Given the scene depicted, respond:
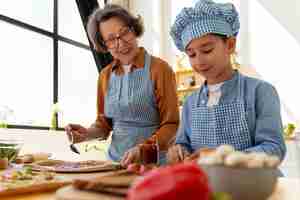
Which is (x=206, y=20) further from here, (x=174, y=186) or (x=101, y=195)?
(x=174, y=186)

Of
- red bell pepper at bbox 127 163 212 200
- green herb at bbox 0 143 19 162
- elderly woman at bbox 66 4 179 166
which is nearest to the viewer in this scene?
red bell pepper at bbox 127 163 212 200

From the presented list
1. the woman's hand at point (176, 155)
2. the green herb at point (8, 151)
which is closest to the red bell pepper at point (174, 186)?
the woman's hand at point (176, 155)

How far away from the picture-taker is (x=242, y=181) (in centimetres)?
45

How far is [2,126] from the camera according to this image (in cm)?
239

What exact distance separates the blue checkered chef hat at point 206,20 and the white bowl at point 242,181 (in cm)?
66

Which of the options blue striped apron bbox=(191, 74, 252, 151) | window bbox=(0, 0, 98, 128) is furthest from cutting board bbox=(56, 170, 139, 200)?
window bbox=(0, 0, 98, 128)

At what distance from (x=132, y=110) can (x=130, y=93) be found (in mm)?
68

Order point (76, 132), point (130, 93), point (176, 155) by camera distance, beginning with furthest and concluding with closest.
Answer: point (130, 93) < point (76, 132) < point (176, 155)

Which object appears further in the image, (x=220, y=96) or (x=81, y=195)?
(x=220, y=96)

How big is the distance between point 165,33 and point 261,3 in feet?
3.32

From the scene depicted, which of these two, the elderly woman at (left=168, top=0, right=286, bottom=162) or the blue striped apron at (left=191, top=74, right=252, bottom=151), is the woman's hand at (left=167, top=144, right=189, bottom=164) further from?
the blue striped apron at (left=191, top=74, right=252, bottom=151)

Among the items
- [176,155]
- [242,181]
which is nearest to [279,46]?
[176,155]

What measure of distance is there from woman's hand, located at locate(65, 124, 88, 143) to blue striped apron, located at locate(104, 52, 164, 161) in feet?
0.50

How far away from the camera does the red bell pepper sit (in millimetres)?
333
